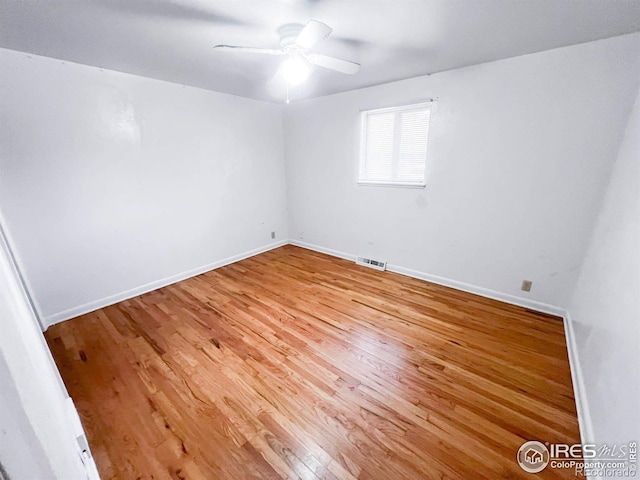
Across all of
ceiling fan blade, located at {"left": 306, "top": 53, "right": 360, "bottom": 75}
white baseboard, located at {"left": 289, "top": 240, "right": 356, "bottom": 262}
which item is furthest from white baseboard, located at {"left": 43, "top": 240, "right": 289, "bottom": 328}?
ceiling fan blade, located at {"left": 306, "top": 53, "right": 360, "bottom": 75}

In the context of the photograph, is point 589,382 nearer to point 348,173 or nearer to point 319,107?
point 348,173

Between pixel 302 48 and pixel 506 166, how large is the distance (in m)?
2.08

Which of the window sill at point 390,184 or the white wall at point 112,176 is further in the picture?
the window sill at point 390,184

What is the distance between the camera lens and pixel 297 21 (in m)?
1.63

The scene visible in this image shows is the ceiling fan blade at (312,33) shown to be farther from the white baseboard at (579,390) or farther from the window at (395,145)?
the white baseboard at (579,390)

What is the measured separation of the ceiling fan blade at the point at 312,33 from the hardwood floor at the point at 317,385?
2090mm

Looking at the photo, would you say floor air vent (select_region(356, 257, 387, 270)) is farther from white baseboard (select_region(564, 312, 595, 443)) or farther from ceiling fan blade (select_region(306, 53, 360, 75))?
ceiling fan blade (select_region(306, 53, 360, 75))

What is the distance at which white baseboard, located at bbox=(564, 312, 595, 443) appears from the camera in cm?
134

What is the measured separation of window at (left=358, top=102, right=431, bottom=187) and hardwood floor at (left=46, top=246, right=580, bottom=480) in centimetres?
145

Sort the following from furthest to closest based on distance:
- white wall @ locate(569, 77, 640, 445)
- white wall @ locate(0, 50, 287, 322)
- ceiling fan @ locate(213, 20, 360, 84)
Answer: white wall @ locate(0, 50, 287, 322)
ceiling fan @ locate(213, 20, 360, 84)
white wall @ locate(569, 77, 640, 445)

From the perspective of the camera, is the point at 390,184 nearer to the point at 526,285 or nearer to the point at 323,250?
the point at 323,250

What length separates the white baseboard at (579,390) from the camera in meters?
1.34

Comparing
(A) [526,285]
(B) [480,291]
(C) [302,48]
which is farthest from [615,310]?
(C) [302,48]

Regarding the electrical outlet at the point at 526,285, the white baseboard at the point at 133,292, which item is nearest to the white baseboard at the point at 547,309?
the electrical outlet at the point at 526,285
